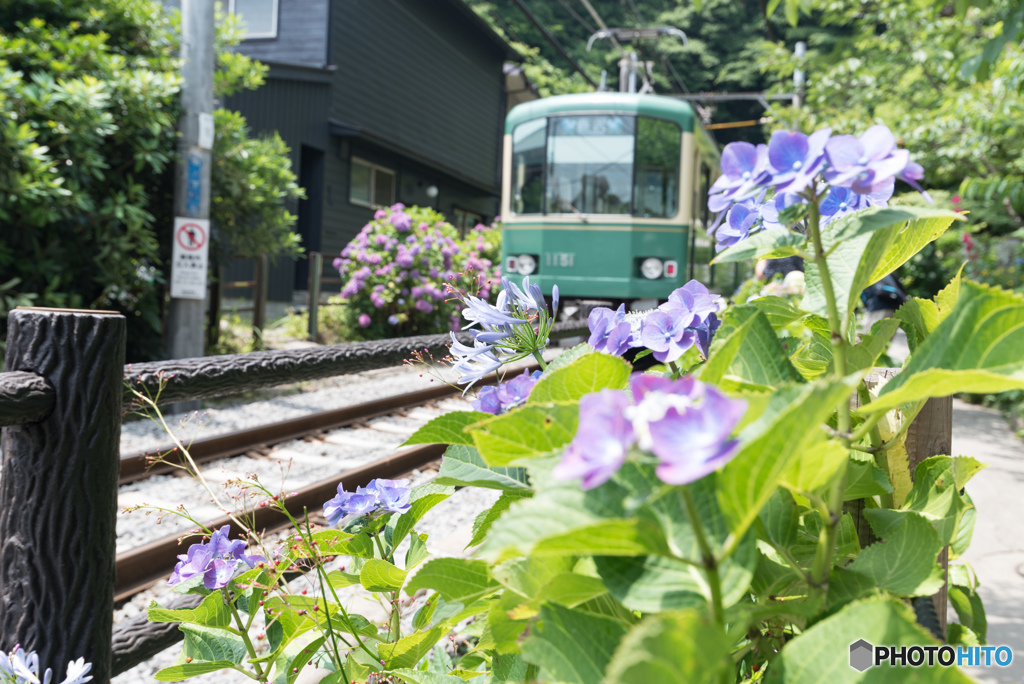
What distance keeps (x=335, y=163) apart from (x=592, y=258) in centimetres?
825

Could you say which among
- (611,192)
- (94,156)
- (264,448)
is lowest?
(264,448)

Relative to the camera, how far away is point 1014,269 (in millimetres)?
10141

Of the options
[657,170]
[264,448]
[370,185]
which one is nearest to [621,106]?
[657,170]

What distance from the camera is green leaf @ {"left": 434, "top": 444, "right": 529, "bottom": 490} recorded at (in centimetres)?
65

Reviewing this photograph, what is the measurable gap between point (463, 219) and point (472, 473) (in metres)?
20.8

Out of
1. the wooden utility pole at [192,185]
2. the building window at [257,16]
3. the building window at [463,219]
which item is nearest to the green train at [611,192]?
the wooden utility pole at [192,185]

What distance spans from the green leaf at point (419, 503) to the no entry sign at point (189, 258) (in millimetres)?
6014

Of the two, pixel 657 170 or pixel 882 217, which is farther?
A: pixel 657 170

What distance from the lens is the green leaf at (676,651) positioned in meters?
0.36

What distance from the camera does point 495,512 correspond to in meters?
0.71

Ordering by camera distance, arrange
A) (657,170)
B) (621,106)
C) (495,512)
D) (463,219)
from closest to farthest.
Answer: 1. (495,512)
2. (621,106)
3. (657,170)
4. (463,219)

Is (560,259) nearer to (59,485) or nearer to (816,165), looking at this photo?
(59,485)

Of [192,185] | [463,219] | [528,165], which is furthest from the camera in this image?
[463,219]

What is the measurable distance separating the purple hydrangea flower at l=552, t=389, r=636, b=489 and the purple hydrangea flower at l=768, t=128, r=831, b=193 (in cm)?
25
